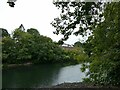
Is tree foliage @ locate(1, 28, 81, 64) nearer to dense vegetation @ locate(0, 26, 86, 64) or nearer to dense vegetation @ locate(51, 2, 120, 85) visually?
dense vegetation @ locate(0, 26, 86, 64)

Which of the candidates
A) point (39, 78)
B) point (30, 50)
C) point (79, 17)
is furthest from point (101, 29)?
point (30, 50)

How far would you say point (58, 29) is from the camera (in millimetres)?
7809

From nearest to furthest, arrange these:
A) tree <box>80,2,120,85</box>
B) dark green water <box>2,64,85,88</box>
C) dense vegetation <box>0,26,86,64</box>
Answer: tree <box>80,2,120,85</box> → dark green water <box>2,64,85,88</box> → dense vegetation <box>0,26,86,64</box>

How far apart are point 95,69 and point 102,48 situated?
1255 millimetres

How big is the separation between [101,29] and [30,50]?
34.1 m

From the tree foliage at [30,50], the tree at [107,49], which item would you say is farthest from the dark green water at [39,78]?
the tree at [107,49]

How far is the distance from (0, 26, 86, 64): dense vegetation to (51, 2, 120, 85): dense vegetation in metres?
28.2

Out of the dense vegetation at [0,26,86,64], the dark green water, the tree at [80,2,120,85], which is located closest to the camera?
the tree at [80,2,120,85]

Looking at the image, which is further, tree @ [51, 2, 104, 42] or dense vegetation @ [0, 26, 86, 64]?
dense vegetation @ [0, 26, 86, 64]

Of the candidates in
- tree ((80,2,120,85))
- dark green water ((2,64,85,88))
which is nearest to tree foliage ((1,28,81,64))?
dark green water ((2,64,85,88))

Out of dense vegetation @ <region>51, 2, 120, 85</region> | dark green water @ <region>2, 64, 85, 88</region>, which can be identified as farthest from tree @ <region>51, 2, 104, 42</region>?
dark green water @ <region>2, 64, 85, 88</region>

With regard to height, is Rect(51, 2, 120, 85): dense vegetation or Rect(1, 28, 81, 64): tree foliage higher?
Rect(1, 28, 81, 64): tree foliage

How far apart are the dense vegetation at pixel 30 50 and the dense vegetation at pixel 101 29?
92.4 feet

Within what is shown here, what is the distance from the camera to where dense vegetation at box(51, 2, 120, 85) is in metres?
7.13
